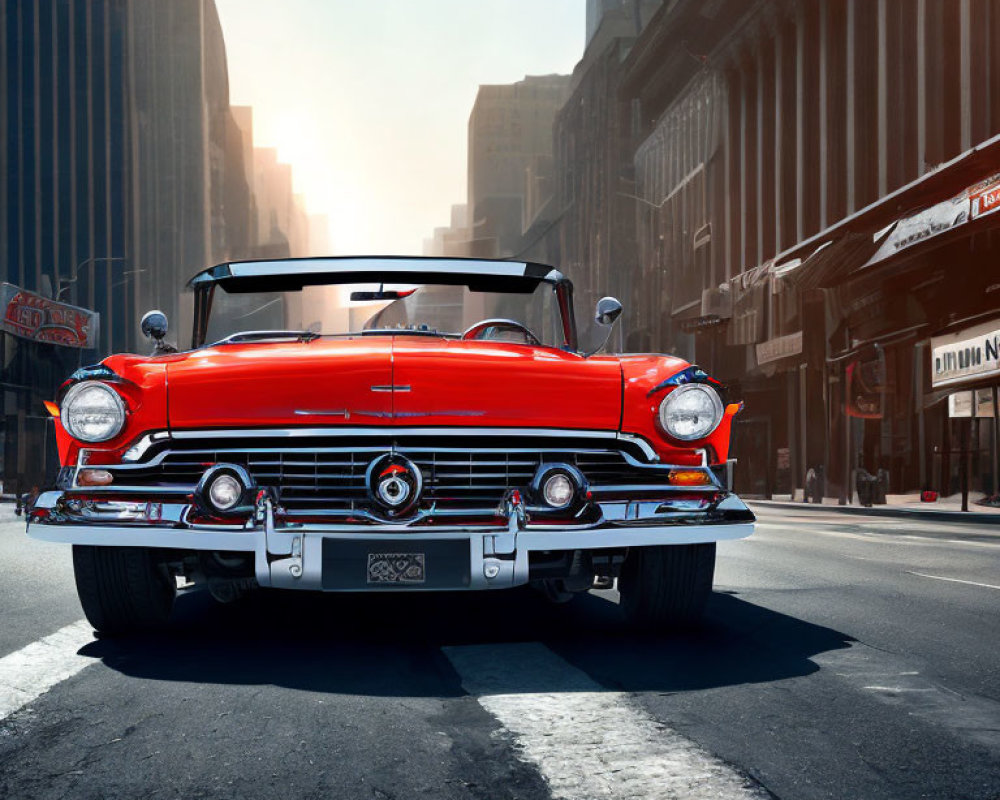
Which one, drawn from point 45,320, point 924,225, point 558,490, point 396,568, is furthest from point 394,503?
point 45,320

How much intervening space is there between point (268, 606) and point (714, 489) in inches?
99.0

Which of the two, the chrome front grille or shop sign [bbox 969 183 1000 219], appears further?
shop sign [bbox 969 183 1000 219]

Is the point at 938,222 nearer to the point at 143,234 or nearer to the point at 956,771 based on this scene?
the point at 956,771

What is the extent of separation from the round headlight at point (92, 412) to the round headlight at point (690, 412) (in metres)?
2.18

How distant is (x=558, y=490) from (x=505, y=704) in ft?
3.34

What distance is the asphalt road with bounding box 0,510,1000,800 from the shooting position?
3.15 metres

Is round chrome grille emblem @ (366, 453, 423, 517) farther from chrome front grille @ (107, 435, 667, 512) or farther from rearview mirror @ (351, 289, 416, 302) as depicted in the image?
rearview mirror @ (351, 289, 416, 302)

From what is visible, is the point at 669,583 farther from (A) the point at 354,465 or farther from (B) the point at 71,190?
(B) the point at 71,190

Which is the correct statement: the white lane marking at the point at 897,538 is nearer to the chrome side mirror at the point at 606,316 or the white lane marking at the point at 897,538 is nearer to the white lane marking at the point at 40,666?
the chrome side mirror at the point at 606,316

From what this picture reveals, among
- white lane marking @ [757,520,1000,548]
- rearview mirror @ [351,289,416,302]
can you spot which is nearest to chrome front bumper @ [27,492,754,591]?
rearview mirror @ [351,289,416,302]

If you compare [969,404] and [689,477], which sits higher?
[969,404]

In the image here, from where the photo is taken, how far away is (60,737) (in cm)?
360

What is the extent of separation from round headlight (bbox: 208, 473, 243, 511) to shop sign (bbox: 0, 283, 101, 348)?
54.7m

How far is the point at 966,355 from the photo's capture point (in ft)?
91.7
